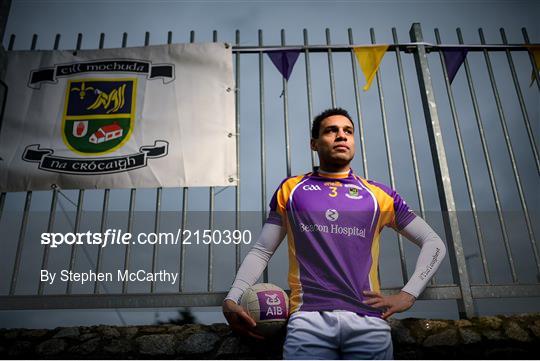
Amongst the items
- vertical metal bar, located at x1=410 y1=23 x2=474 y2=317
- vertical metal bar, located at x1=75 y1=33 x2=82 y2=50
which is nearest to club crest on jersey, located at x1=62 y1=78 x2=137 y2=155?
vertical metal bar, located at x1=75 y1=33 x2=82 y2=50

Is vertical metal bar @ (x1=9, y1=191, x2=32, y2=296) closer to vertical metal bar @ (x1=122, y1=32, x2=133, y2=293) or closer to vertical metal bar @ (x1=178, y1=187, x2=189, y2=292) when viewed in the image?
vertical metal bar @ (x1=122, y1=32, x2=133, y2=293)

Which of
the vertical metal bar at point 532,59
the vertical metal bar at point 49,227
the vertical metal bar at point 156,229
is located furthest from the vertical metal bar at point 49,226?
the vertical metal bar at point 532,59

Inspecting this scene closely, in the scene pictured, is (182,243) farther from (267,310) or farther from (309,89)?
(309,89)

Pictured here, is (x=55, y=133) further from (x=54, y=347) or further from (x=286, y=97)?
(x=286, y=97)

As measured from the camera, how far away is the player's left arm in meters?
2.39

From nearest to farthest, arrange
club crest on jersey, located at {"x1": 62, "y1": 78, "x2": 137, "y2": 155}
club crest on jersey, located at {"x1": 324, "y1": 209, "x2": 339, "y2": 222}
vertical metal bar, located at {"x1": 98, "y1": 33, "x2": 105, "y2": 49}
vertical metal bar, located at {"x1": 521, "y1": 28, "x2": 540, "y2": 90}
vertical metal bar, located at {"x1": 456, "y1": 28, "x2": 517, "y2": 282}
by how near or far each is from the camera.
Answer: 1. club crest on jersey, located at {"x1": 324, "y1": 209, "x2": 339, "y2": 222}
2. vertical metal bar, located at {"x1": 456, "y1": 28, "x2": 517, "y2": 282}
3. club crest on jersey, located at {"x1": 62, "y1": 78, "x2": 137, "y2": 155}
4. vertical metal bar, located at {"x1": 521, "y1": 28, "x2": 540, "y2": 90}
5. vertical metal bar, located at {"x1": 98, "y1": 33, "x2": 105, "y2": 49}

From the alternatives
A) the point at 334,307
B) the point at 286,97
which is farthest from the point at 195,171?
the point at 334,307

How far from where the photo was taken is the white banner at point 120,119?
3.72 metres

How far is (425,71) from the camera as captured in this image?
155 inches

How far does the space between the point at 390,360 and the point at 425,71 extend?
112 inches

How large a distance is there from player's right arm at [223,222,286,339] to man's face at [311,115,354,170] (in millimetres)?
608

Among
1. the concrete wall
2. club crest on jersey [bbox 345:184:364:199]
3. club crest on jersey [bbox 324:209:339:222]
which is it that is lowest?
the concrete wall

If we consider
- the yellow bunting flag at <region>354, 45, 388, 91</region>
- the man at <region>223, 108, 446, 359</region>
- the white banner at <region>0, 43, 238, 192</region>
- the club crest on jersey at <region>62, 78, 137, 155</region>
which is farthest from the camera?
the yellow bunting flag at <region>354, 45, 388, 91</region>

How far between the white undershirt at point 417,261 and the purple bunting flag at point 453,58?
202 cm
